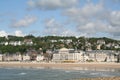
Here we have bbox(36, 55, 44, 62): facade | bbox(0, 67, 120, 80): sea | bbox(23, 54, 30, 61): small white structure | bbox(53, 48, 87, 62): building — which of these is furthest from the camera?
bbox(23, 54, 30, 61): small white structure

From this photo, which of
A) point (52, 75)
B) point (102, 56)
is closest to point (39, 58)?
point (102, 56)

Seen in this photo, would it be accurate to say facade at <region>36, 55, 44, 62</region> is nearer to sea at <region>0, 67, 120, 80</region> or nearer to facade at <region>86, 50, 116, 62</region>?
facade at <region>86, 50, 116, 62</region>

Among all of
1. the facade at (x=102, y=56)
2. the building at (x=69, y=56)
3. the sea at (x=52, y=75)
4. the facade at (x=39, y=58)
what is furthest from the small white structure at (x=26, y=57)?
the sea at (x=52, y=75)

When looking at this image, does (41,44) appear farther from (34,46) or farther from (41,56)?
(41,56)

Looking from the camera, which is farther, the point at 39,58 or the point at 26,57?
the point at 26,57

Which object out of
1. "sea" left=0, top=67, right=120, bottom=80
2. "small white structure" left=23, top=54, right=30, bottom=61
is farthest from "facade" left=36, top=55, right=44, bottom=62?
"sea" left=0, top=67, right=120, bottom=80

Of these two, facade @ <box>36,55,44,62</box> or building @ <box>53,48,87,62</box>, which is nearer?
building @ <box>53,48,87,62</box>

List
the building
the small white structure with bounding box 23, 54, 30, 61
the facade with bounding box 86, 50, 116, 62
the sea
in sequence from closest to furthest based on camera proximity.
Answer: the sea < the facade with bounding box 86, 50, 116, 62 < the building < the small white structure with bounding box 23, 54, 30, 61

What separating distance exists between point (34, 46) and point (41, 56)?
27.5 m

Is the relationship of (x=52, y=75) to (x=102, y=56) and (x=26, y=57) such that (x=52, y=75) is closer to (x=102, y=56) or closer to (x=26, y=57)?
(x=102, y=56)

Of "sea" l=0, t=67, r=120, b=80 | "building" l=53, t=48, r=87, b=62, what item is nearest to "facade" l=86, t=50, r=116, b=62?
"building" l=53, t=48, r=87, b=62

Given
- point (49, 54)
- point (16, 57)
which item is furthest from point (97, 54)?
point (16, 57)

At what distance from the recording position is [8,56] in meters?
173

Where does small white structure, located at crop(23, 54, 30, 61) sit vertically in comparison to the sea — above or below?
above
